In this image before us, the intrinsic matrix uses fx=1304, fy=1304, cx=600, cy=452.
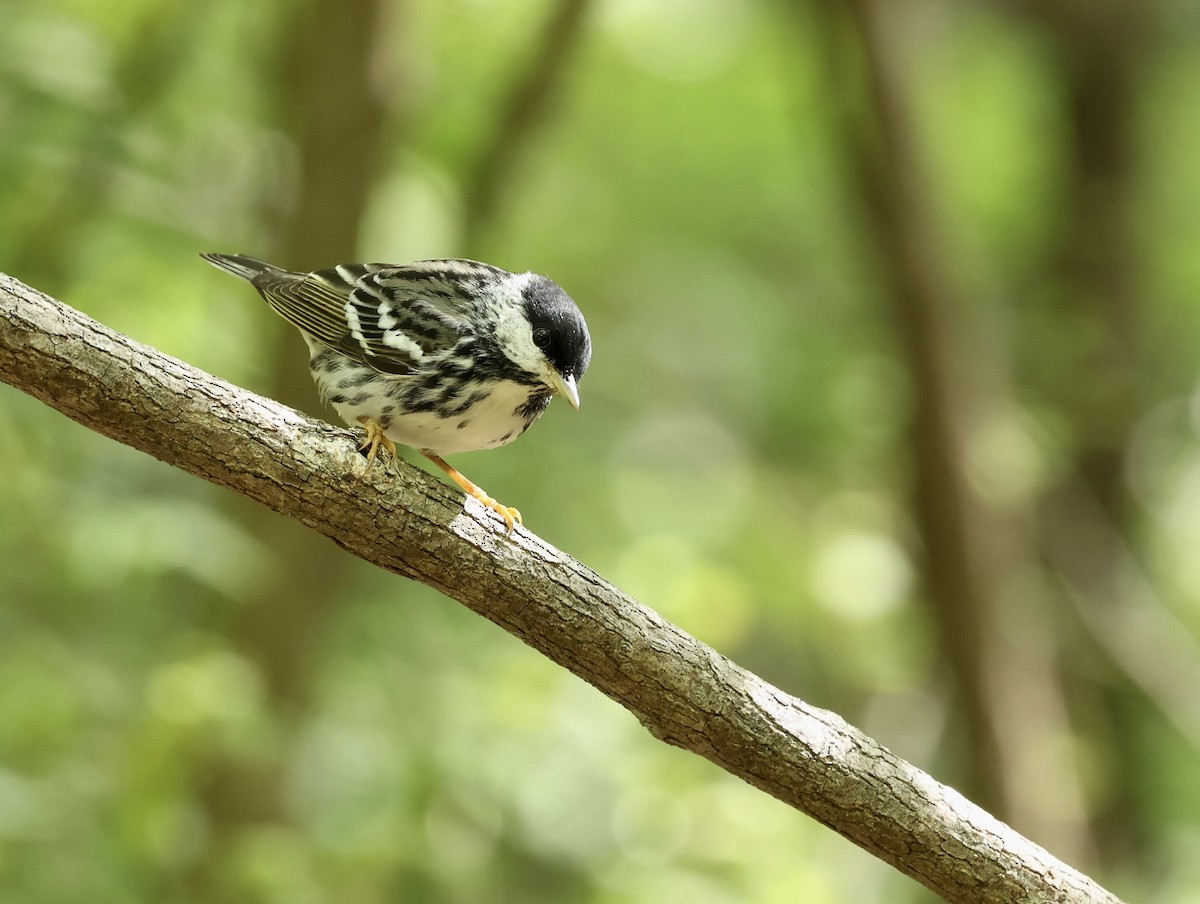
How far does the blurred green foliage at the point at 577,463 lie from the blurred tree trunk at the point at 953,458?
0.16 meters

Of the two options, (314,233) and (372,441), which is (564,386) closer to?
(372,441)

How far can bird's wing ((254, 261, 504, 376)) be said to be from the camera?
12.5 feet

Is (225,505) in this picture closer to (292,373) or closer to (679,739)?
(292,373)

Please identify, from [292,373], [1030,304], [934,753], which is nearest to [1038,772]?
[934,753]

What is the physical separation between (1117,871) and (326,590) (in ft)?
17.0

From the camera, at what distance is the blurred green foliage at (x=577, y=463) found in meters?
4.23

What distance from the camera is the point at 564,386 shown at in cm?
375

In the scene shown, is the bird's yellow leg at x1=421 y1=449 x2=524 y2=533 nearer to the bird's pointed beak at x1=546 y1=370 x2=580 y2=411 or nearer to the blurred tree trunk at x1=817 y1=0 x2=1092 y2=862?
the bird's pointed beak at x1=546 y1=370 x2=580 y2=411

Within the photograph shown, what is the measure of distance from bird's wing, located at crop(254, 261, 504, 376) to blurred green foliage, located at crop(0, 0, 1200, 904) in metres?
0.76

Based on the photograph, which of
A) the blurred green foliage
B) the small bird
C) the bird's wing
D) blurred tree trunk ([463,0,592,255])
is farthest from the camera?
blurred tree trunk ([463,0,592,255])

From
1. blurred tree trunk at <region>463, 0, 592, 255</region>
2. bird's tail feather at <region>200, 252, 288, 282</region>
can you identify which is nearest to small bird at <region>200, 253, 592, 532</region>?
bird's tail feather at <region>200, 252, 288, 282</region>

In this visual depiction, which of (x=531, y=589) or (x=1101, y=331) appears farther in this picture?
(x=1101, y=331)

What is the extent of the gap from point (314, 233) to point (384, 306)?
1.73 metres

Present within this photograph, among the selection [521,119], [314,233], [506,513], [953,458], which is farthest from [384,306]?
[953,458]
